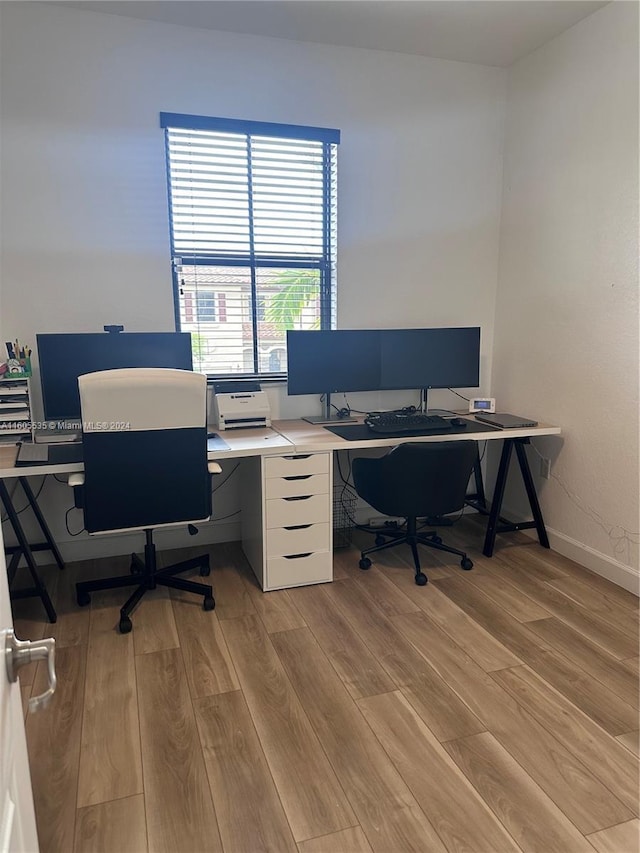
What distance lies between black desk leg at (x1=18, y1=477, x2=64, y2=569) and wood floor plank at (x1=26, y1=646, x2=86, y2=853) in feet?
2.91

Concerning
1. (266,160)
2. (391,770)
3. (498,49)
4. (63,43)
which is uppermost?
(498,49)

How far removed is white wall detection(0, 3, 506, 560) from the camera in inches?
110

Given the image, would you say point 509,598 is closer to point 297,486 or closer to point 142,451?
point 297,486

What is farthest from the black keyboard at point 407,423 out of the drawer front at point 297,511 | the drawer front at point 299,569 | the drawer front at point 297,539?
the drawer front at point 299,569

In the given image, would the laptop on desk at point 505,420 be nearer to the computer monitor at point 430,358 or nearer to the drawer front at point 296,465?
the computer monitor at point 430,358

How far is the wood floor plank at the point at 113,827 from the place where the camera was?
4.81 feet

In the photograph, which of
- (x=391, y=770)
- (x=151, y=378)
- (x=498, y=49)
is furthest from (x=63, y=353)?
(x=498, y=49)

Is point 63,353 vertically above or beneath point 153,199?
beneath

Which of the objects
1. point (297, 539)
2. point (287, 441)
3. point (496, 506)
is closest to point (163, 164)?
point (287, 441)

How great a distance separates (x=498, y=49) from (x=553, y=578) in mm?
3024

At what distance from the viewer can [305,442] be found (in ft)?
9.17

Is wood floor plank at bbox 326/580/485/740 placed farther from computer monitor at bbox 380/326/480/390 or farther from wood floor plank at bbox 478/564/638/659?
computer monitor at bbox 380/326/480/390

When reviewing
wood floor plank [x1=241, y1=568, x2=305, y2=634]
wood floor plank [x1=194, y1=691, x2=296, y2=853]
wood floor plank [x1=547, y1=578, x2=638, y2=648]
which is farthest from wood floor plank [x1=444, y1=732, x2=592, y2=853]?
wood floor plank [x1=547, y1=578, x2=638, y2=648]

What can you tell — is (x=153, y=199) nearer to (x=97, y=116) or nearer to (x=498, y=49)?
(x=97, y=116)
